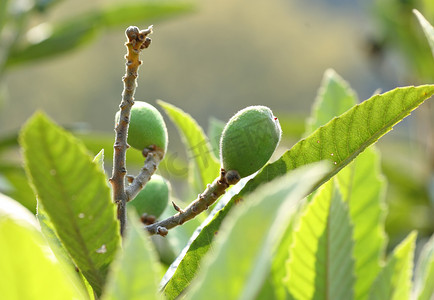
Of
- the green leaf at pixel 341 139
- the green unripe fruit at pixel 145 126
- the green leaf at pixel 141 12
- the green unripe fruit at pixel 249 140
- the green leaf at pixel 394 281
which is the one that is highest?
the green leaf at pixel 141 12

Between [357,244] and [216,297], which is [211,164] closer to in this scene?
[357,244]

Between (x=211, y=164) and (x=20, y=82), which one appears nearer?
(x=211, y=164)

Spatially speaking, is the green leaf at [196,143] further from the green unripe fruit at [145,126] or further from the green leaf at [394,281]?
the green leaf at [394,281]

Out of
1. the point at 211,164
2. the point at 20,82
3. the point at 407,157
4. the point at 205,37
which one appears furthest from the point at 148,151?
the point at 205,37

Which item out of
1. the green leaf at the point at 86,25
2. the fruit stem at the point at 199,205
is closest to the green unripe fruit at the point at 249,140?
the fruit stem at the point at 199,205

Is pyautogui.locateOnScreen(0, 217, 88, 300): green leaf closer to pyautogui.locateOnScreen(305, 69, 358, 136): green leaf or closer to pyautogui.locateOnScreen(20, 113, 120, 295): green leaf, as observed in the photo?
pyautogui.locateOnScreen(20, 113, 120, 295): green leaf

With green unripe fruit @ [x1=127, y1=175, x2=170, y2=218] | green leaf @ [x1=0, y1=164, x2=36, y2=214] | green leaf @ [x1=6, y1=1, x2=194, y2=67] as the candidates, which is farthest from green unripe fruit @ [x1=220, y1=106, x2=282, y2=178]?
green leaf @ [x1=6, y1=1, x2=194, y2=67]

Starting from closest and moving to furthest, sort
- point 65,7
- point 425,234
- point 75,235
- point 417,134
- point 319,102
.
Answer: point 75,235
point 319,102
point 425,234
point 417,134
point 65,7
